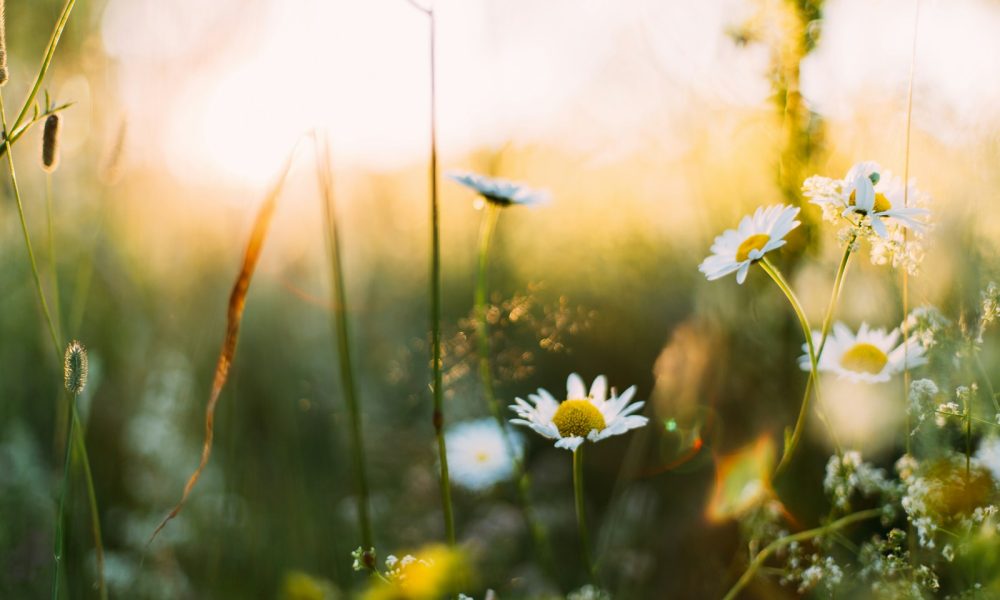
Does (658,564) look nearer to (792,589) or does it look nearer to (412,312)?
(792,589)

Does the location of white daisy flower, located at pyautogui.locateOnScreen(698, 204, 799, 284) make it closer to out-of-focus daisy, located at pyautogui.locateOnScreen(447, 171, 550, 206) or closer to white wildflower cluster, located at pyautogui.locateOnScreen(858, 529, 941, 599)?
white wildflower cluster, located at pyautogui.locateOnScreen(858, 529, 941, 599)

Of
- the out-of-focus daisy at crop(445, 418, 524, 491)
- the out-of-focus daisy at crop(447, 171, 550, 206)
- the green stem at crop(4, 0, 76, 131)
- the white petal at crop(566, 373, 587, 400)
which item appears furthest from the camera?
the out-of-focus daisy at crop(445, 418, 524, 491)

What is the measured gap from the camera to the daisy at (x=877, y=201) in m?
0.68

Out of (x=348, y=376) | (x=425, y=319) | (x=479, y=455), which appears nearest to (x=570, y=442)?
(x=348, y=376)

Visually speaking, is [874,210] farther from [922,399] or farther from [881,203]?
[922,399]

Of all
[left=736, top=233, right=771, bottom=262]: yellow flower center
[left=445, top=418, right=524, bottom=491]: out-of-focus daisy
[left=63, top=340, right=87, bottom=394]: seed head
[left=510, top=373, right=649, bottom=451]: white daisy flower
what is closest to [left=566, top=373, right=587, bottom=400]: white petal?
[left=510, top=373, right=649, bottom=451]: white daisy flower

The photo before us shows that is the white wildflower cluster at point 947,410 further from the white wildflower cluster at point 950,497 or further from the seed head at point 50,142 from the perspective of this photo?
the seed head at point 50,142

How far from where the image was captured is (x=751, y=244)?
778mm

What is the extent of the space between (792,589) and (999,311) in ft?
2.03

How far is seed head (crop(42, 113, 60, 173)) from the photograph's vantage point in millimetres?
723

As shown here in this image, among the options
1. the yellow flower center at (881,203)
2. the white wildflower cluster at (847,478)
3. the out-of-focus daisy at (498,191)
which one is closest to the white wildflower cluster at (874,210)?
the yellow flower center at (881,203)

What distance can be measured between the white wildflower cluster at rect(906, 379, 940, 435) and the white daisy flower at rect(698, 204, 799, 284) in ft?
0.61

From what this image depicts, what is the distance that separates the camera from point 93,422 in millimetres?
1884

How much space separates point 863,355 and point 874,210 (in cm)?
25
